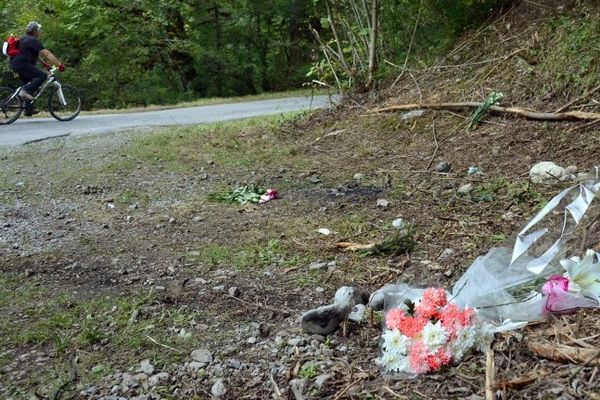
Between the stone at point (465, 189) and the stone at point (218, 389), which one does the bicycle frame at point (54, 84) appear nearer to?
the stone at point (465, 189)

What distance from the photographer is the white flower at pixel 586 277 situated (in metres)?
2.07

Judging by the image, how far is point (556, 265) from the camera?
7.49 feet

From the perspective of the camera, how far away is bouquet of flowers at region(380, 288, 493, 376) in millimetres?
1959

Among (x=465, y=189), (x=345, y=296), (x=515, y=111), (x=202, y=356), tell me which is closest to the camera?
(x=202, y=356)

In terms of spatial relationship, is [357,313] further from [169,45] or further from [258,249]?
[169,45]

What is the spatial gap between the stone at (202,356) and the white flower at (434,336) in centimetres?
87

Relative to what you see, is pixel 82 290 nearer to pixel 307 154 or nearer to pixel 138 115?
pixel 307 154

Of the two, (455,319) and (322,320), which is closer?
(455,319)

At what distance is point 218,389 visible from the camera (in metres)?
2.13

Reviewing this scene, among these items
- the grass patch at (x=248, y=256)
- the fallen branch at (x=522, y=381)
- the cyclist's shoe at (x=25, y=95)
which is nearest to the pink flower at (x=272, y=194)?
the grass patch at (x=248, y=256)

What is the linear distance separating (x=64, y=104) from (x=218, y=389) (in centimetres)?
938

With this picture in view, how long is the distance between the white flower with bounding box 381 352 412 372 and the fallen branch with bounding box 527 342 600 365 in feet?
1.33

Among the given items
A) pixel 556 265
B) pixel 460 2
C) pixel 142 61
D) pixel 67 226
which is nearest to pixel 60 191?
pixel 67 226

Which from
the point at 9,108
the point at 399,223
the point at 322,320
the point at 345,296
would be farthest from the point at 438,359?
the point at 9,108
